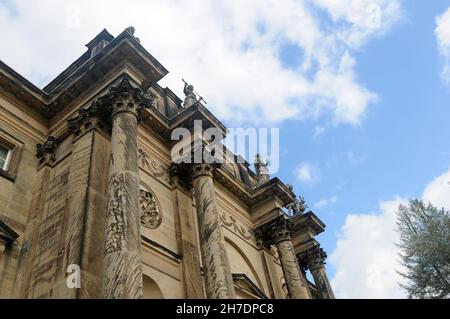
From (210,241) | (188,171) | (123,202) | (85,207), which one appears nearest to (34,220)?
(85,207)

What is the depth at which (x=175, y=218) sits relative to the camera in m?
14.2

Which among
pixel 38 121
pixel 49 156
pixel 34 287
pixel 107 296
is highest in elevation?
pixel 38 121

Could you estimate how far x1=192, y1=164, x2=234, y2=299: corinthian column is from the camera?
464 inches

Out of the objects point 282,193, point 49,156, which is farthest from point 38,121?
point 282,193

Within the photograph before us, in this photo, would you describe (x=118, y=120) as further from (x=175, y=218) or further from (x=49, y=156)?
(x=175, y=218)

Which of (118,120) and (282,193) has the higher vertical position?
(282,193)

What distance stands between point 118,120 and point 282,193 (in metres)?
10.4

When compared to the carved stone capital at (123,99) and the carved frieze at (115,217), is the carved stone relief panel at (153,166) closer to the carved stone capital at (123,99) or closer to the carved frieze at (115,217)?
the carved stone capital at (123,99)

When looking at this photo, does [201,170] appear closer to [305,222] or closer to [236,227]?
[236,227]

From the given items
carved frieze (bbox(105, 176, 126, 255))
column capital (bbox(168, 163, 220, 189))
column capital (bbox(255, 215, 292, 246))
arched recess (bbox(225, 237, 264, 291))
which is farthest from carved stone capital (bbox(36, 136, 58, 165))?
column capital (bbox(255, 215, 292, 246))

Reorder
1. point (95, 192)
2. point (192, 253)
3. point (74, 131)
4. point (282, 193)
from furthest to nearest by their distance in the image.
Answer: point (282, 193)
point (192, 253)
point (74, 131)
point (95, 192)

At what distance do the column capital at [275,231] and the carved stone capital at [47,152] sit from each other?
1008 cm

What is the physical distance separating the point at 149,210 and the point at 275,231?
24.5ft

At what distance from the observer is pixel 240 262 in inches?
677
